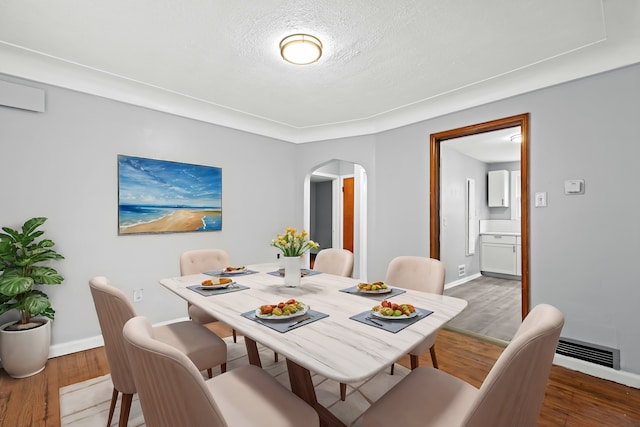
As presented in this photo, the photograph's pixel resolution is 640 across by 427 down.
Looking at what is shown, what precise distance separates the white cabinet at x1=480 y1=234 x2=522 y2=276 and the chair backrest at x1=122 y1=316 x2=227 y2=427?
6.18 meters

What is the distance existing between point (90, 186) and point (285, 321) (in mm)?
2525

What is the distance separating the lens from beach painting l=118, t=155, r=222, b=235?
2.92 meters

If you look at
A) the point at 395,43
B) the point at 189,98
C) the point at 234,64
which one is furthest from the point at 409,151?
the point at 189,98

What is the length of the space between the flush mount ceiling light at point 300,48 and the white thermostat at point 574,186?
2252mm

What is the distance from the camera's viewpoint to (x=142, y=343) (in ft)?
2.57

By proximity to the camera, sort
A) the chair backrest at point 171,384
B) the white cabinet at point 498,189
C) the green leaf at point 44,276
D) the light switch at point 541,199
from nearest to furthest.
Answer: the chair backrest at point 171,384
the green leaf at point 44,276
the light switch at point 541,199
the white cabinet at point 498,189

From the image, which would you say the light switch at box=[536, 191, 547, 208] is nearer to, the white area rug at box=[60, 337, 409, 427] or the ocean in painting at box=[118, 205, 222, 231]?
the white area rug at box=[60, 337, 409, 427]

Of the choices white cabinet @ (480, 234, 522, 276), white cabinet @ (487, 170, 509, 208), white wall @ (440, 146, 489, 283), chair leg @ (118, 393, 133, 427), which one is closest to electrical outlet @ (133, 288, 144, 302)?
chair leg @ (118, 393, 133, 427)

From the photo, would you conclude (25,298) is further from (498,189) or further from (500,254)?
(498,189)

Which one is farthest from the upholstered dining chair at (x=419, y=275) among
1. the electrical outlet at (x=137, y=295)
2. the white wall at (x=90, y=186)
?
the electrical outlet at (x=137, y=295)

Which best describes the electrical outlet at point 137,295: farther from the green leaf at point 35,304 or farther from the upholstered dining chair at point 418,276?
the upholstered dining chair at point 418,276

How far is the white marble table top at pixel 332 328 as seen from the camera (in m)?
0.97

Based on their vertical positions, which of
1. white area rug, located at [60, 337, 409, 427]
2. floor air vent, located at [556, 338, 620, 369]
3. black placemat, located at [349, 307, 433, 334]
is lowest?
white area rug, located at [60, 337, 409, 427]

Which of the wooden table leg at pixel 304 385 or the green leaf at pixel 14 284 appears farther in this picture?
the green leaf at pixel 14 284
